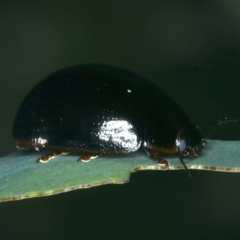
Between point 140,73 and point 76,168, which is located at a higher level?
point 140,73

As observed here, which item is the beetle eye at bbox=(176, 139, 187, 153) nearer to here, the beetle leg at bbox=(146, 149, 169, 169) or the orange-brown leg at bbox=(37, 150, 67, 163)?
the beetle leg at bbox=(146, 149, 169, 169)

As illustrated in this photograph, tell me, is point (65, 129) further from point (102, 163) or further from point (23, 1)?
point (23, 1)

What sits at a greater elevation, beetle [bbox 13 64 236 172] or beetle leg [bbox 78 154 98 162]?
beetle [bbox 13 64 236 172]

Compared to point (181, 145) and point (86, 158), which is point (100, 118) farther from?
point (181, 145)

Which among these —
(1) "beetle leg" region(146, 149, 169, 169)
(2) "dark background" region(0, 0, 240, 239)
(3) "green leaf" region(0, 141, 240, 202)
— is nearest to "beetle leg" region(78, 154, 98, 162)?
(3) "green leaf" region(0, 141, 240, 202)

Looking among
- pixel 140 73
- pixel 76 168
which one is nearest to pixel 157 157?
pixel 76 168

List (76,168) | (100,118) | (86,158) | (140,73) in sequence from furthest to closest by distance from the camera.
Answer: (140,73) → (100,118) → (86,158) → (76,168)

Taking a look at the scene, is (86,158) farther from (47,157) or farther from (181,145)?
(181,145)

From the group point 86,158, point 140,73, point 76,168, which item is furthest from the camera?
point 140,73

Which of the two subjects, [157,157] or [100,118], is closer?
[157,157]
